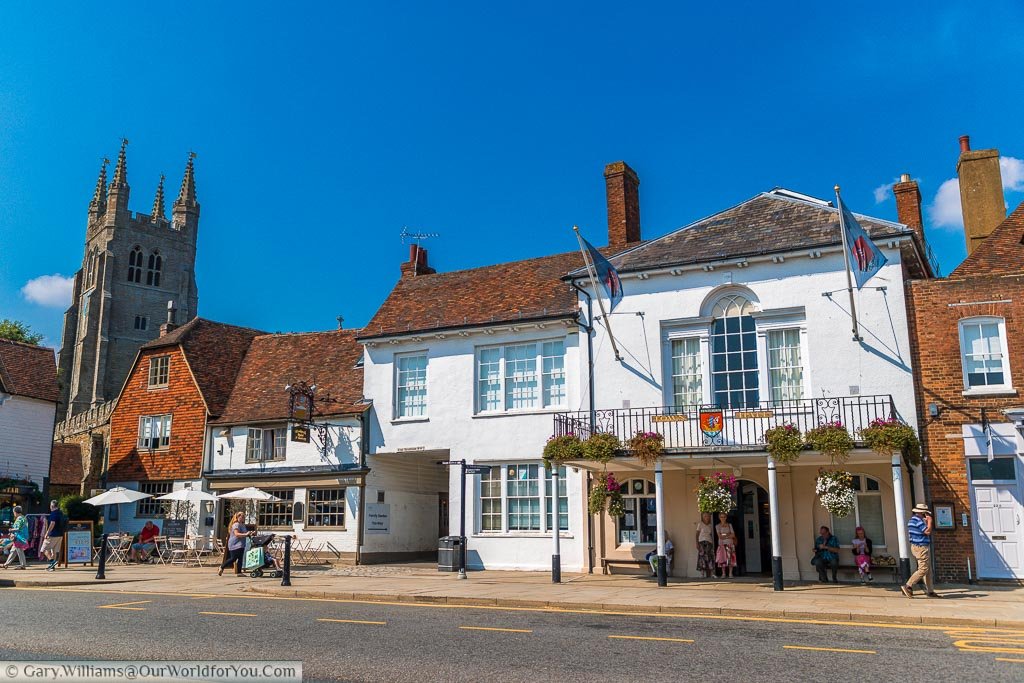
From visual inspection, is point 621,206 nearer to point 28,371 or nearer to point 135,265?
point 28,371

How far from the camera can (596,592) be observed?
16578 mm

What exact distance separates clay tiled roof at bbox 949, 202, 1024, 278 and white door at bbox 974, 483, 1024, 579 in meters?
4.94

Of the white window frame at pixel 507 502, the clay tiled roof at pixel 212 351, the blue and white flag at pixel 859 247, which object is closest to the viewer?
the blue and white flag at pixel 859 247

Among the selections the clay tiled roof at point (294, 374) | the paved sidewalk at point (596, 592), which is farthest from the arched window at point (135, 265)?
the paved sidewalk at point (596, 592)

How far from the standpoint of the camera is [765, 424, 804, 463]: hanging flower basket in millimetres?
17109

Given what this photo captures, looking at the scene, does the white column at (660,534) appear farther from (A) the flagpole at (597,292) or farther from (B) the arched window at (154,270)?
(B) the arched window at (154,270)

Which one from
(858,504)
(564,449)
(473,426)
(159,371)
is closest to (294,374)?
(159,371)

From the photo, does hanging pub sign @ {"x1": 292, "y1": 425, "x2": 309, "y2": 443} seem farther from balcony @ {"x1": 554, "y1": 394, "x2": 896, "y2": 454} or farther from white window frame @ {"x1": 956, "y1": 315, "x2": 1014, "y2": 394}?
white window frame @ {"x1": 956, "y1": 315, "x2": 1014, "y2": 394}

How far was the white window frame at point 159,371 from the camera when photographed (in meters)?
31.5

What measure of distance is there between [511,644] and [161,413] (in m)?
24.4

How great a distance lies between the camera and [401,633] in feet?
36.2

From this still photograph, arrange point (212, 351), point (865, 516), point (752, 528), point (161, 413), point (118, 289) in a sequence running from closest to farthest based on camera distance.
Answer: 1. point (865, 516)
2. point (752, 528)
3. point (161, 413)
4. point (212, 351)
5. point (118, 289)

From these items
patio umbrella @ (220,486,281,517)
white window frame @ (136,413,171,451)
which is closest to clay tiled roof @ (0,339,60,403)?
white window frame @ (136,413,171,451)

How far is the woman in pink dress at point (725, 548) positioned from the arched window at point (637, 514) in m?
1.94
